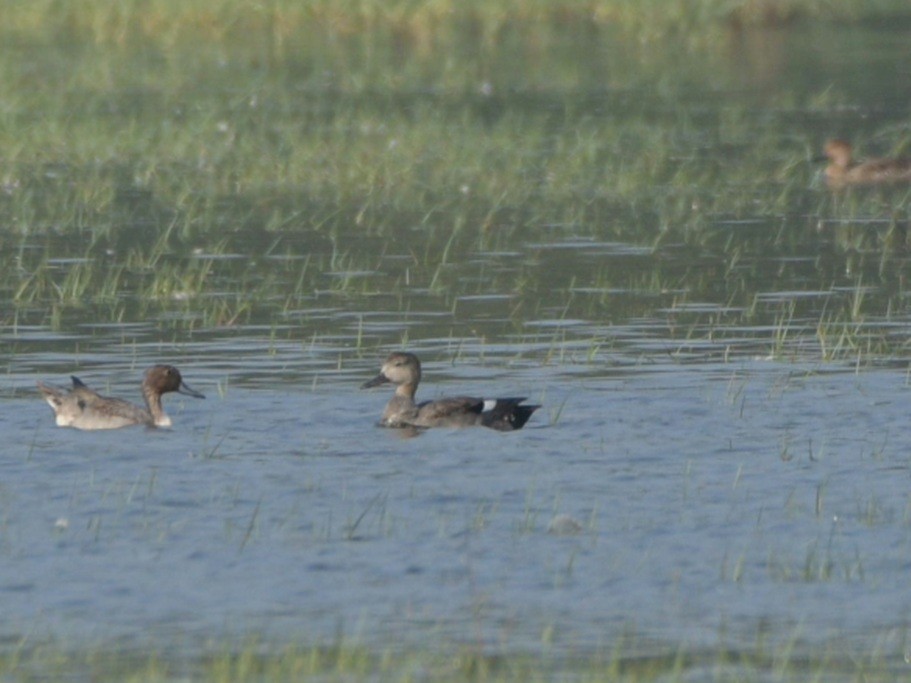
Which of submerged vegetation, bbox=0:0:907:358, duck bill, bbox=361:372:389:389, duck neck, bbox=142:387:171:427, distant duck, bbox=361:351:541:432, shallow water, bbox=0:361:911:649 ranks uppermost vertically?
shallow water, bbox=0:361:911:649

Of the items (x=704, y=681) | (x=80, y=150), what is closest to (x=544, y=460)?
(x=704, y=681)

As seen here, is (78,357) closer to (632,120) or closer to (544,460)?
(544,460)

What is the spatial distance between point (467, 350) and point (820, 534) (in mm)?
5475

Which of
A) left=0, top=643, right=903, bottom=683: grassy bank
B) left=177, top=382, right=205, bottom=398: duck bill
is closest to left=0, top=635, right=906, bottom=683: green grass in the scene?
left=0, top=643, right=903, bottom=683: grassy bank

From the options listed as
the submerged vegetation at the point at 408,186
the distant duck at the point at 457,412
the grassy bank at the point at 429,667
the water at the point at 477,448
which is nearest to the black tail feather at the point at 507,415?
the distant duck at the point at 457,412

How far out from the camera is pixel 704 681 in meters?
7.78

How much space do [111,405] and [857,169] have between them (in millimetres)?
12604

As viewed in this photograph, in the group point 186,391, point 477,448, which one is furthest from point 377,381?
point 477,448

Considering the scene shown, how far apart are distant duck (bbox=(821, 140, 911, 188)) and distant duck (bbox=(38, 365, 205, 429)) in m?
11.8

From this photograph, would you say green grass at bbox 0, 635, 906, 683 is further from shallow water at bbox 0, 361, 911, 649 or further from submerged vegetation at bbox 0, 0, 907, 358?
submerged vegetation at bbox 0, 0, 907, 358

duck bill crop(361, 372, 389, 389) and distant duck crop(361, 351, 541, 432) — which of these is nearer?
distant duck crop(361, 351, 541, 432)

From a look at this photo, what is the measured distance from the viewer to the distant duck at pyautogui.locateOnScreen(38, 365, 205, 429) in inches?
486

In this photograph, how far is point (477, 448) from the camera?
11.8m

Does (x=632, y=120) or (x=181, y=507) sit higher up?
(x=181, y=507)
